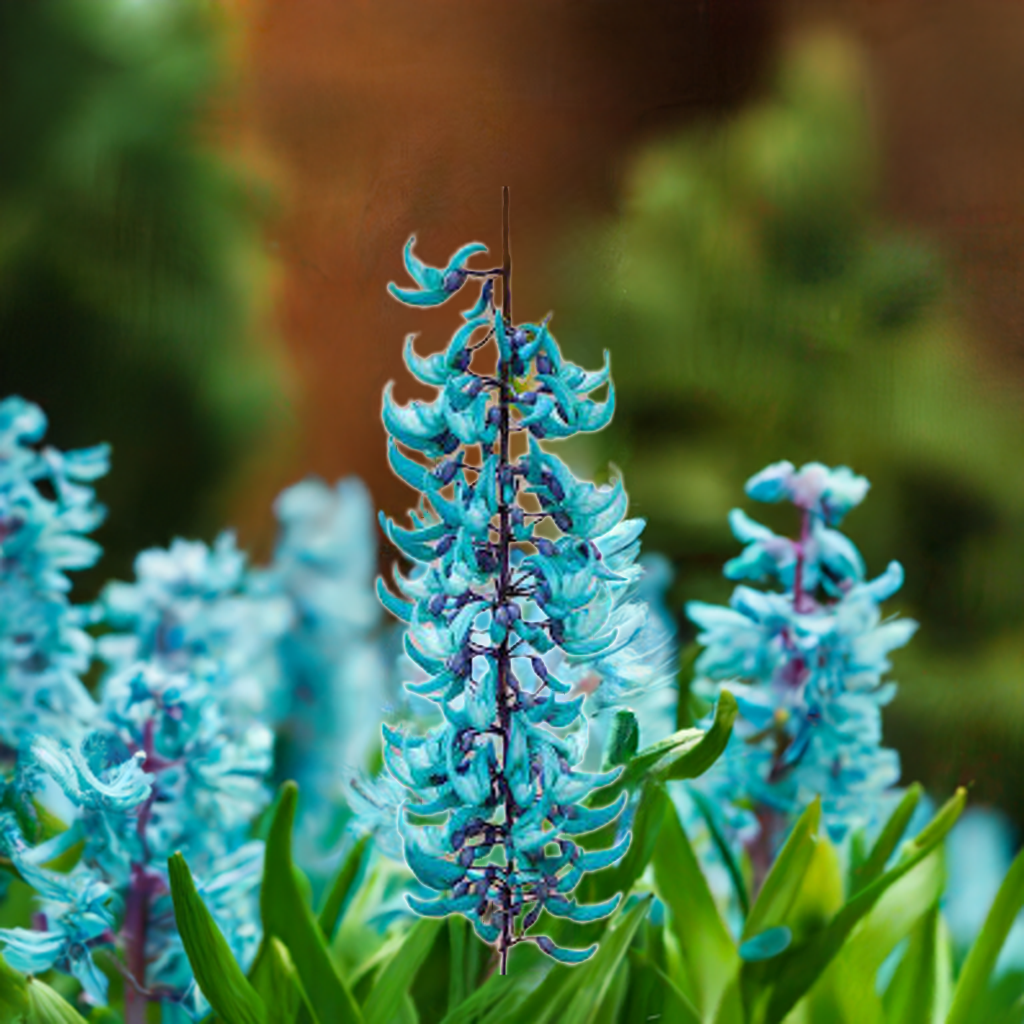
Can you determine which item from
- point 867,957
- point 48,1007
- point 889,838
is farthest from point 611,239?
point 48,1007

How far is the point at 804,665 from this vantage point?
125 cm

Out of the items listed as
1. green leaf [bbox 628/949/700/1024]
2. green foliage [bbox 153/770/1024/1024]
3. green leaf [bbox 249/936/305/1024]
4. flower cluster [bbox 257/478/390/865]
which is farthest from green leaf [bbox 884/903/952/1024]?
flower cluster [bbox 257/478/390/865]

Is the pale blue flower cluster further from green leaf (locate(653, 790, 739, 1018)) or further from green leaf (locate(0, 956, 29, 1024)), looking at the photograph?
green leaf (locate(653, 790, 739, 1018))

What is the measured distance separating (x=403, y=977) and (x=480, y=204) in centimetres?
86

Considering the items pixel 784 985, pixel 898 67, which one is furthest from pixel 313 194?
pixel 784 985

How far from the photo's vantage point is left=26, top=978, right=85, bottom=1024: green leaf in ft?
3.51

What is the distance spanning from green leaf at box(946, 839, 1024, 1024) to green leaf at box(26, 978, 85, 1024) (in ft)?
2.84

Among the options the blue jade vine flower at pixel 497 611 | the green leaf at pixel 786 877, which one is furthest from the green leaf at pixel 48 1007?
the green leaf at pixel 786 877

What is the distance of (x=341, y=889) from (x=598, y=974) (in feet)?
1.08

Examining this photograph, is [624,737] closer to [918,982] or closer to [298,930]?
[298,930]

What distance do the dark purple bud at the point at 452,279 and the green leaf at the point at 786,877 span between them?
64 centimetres

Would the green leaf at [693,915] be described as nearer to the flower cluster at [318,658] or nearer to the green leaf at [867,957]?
the green leaf at [867,957]

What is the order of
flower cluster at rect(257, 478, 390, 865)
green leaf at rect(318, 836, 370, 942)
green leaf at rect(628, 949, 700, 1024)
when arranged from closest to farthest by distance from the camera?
green leaf at rect(628, 949, 700, 1024), green leaf at rect(318, 836, 370, 942), flower cluster at rect(257, 478, 390, 865)

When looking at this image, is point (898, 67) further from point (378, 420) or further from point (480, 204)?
point (378, 420)
